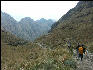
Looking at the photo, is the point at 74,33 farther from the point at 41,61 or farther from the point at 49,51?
the point at 41,61

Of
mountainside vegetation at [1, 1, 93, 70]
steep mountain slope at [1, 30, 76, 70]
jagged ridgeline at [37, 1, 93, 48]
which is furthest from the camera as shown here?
jagged ridgeline at [37, 1, 93, 48]

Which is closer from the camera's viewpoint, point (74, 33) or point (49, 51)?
point (49, 51)

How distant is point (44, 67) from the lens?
11930 millimetres

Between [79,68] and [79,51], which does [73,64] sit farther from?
[79,51]

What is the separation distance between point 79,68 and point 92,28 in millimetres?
67281

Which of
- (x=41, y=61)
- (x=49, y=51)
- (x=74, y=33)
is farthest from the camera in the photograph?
(x=74, y=33)

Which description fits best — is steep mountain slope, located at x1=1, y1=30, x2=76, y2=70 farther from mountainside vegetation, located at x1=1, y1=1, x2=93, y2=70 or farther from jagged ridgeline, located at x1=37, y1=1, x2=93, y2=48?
jagged ridgeline, located at x1=37, y1=1, x2=93, y2=48

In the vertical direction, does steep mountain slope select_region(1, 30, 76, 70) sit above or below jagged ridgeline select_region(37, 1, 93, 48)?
above

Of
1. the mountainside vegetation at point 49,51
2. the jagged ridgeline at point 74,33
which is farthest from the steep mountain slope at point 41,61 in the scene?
the jagged ridgeline at point 74,33

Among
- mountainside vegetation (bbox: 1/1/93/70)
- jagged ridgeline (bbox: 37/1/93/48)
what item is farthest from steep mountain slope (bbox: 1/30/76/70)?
jagged ridgeline (bbox: 37/1/93/48)

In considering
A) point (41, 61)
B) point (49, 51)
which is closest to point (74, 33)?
point (49, 51)

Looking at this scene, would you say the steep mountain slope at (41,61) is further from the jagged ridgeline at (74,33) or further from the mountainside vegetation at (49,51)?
the jagged ridgeline at (74,33)

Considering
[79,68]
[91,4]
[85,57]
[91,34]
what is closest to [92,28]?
[91,34]

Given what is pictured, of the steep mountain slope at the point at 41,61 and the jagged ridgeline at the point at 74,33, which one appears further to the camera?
the jagged ridgeline at the point at 74,33
